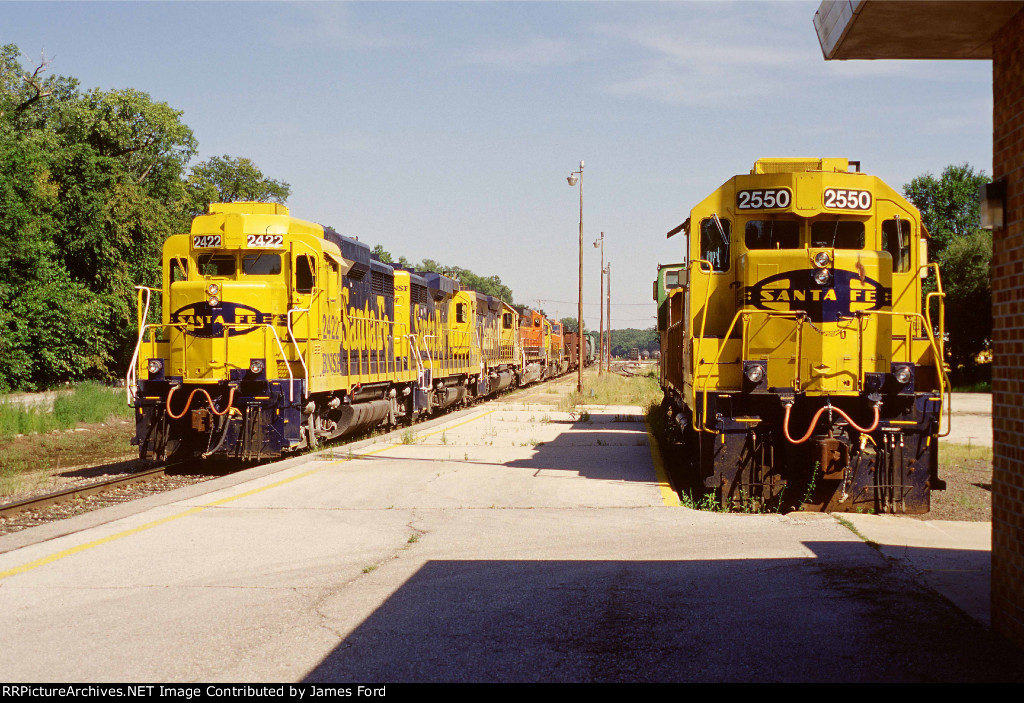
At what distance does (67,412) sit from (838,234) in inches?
762

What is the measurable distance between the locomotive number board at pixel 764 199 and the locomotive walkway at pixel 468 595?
352 centimetres

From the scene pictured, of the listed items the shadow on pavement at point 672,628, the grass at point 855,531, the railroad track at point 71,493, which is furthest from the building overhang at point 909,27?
the railroad track at point 71,493

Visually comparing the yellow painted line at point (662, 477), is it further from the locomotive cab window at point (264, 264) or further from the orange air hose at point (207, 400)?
the locomotive cab window at point (264, 264)

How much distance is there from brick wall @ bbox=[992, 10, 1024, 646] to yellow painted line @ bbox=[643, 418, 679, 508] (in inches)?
182

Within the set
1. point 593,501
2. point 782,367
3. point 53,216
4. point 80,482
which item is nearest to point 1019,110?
point 782,367

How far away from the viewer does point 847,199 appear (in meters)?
9.59

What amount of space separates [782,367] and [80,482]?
33.6ft

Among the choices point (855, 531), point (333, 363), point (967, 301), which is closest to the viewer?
point (855, 531)

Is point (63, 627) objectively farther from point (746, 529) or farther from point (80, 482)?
point (80, 482)

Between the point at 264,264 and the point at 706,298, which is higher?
the point at 264,264

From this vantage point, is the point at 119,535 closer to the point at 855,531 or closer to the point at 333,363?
the point at 855,531

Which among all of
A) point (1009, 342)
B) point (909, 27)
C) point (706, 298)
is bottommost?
point (1009, 342)

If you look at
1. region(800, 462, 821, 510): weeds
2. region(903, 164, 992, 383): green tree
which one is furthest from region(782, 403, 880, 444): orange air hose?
region(903, 164, 992, 383): green tree

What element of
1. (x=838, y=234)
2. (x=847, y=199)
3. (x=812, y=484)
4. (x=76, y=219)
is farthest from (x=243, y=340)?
(x=76, y=219)
